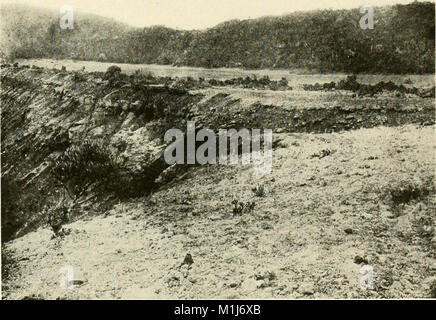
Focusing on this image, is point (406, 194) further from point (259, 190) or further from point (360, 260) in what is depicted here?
point (259, 190)

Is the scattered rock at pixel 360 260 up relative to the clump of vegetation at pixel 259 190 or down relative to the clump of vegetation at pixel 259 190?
down

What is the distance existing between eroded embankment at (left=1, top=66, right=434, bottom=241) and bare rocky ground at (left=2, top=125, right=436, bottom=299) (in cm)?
88

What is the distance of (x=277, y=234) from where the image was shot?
9.58m

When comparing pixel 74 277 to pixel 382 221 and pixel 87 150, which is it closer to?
pixel 87 150

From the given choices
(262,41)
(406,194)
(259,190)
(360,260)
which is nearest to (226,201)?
(259,190)

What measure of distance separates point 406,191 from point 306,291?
3.52 meters

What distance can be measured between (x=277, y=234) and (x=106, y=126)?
758 cm

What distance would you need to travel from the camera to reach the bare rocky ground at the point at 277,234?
8594mm

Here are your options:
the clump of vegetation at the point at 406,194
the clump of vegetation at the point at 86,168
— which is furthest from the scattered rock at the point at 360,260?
the clump of vegetation at the point at 86,168

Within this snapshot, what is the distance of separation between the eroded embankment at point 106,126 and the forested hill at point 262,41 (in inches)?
160

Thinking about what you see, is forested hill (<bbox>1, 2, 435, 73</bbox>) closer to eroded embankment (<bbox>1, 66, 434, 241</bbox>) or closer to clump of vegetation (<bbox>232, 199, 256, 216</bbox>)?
eroded embankment (<bbox>1, 66, 434, 241</bbox>)

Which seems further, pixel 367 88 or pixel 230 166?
pixel 367 88

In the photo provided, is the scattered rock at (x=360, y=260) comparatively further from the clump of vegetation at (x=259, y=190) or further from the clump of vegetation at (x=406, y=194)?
the clump of vegetation at (x=259, y=190)
